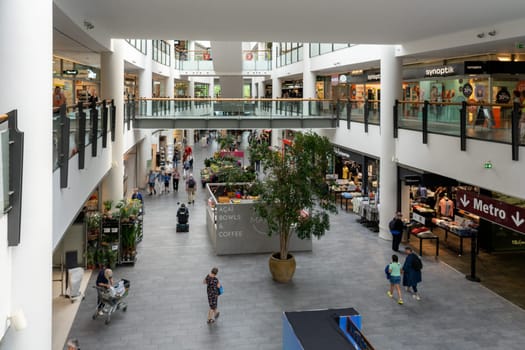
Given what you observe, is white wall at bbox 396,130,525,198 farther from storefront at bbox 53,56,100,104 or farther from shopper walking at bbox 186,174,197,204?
shopper walking at bbox 186,174,197,204

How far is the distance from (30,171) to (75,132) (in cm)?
436

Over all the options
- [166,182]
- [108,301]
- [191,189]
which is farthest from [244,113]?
[108,301]

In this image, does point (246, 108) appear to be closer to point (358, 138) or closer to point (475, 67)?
point (358, 138)

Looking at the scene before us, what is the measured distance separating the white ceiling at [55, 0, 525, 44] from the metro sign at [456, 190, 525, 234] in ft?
14.2

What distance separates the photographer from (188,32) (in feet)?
45.9

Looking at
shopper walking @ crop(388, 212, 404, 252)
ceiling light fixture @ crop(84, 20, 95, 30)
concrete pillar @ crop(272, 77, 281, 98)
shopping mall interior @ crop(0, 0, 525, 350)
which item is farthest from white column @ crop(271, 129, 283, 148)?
ceiling light fixture @ crop(84, 20, 95, 30)

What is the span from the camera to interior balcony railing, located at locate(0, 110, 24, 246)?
425cm

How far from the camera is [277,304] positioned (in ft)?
38.6

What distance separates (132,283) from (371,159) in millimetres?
12782

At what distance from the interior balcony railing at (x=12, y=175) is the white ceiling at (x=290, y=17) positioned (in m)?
5.67

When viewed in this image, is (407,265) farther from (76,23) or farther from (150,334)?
(76,23)

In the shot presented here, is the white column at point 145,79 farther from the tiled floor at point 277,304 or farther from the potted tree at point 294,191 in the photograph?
the potted tree at point 294,191

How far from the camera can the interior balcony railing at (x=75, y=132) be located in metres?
7.64

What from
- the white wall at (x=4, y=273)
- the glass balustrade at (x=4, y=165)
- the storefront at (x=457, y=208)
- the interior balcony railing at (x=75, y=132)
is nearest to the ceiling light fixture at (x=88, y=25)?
the interior balcony railing at (x=75, y=132)
